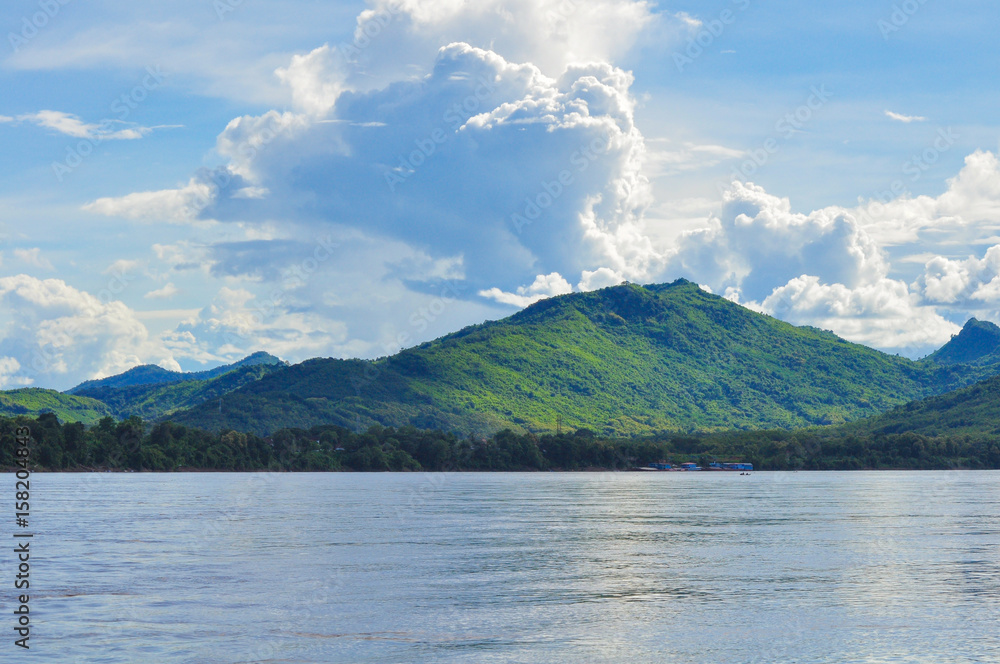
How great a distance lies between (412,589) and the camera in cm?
5434

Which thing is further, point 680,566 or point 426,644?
point 680,566

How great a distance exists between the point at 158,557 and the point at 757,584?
39940 mm

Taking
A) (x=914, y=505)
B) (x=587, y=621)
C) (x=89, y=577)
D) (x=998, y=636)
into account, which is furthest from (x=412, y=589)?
(x=914, y=505)

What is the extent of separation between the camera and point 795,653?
39.0 metres

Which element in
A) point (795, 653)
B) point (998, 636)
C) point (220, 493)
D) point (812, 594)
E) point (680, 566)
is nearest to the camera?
point (795, 653)

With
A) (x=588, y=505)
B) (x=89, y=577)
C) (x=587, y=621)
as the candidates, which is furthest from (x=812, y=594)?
(x=588, y=505)

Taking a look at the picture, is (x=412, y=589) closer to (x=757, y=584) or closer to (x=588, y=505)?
(x=757, y=584)

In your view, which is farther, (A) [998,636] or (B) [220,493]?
(B) [220,493]

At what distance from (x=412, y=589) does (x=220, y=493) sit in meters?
120

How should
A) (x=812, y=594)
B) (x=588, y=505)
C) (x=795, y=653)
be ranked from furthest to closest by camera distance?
(x=588, y=505), (x=812, y=594), (x=795, y=653)

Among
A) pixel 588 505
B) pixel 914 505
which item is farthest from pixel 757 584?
pixel 914 505

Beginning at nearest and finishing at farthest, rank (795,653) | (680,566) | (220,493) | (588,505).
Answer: (795,653)
(680,566)
(588,505)
(220,493)

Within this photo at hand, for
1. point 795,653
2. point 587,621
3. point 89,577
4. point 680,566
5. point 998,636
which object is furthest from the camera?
point 680,566

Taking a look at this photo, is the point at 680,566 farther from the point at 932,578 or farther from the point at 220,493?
the point at 220,493
